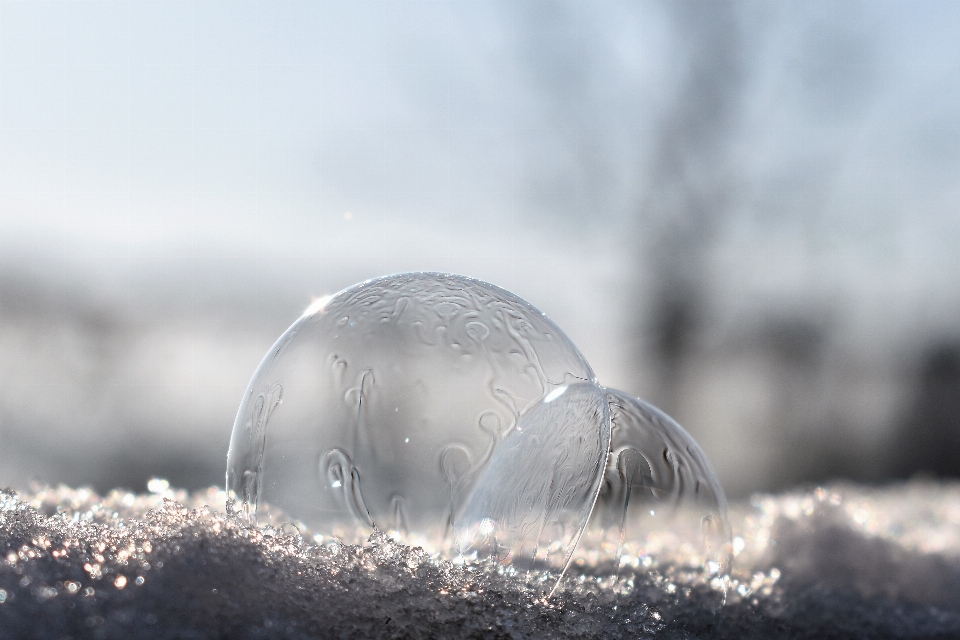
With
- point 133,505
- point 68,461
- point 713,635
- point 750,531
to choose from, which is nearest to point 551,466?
point 713,635

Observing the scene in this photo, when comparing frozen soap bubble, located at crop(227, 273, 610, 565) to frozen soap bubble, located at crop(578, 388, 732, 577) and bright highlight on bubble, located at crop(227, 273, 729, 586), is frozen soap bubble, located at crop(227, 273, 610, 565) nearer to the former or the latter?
bright highlight on bubble, located at crop(227, 273, 729, 586)

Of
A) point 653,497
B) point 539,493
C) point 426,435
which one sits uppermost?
point 426,435

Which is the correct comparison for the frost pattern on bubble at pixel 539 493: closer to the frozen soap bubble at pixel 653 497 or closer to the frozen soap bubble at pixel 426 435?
the frozen soap bubble at pixel 426 435

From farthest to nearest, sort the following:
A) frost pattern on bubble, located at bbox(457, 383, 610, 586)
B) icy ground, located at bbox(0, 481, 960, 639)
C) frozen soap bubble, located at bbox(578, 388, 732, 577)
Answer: frozen soap bubble, located at bbox(578, 388, 732, 577) < frost pattern on bubble, located at bbox(457, 383, 610, 586) < icy ground, located at bbox(0, 481, 960, 639)

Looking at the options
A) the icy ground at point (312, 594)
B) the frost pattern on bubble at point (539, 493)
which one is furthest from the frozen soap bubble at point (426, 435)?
the icy ground at point (312, 594)

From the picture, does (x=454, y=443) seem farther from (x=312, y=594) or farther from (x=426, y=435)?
(x=312, y=594)

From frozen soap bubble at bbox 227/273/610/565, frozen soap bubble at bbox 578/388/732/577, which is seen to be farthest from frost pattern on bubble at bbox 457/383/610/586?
frozen soap bubble at bbox 578/388/732/577

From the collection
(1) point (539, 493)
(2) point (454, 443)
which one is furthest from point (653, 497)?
(2) point (454, 443)
